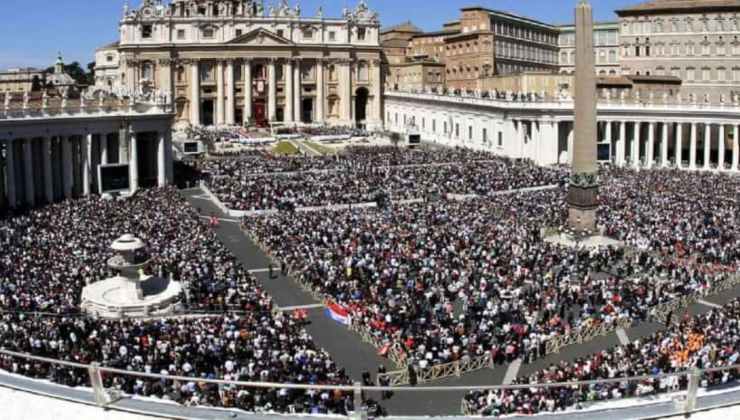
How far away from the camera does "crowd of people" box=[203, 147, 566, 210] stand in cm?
5769

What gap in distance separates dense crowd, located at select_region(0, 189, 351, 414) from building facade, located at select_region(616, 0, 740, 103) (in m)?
67.2

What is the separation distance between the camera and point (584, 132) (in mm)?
44844

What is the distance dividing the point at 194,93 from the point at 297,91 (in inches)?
555

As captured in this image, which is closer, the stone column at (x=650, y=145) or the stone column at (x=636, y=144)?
the stone column at (x=650, y=145)

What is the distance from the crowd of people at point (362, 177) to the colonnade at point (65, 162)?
560 cm

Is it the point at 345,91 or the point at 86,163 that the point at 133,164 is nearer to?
the point at 86,163

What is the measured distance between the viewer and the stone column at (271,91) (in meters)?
116

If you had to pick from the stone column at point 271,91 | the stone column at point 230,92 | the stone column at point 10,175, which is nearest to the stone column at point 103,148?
the stone column at point 10,175

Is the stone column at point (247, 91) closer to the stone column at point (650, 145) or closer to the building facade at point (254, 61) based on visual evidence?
the building facade at point (254, 61)

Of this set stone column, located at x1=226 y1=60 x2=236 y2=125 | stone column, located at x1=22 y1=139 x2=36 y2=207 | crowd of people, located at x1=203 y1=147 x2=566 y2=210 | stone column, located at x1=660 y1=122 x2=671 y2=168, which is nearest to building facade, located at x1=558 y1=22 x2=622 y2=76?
stone column, located at x1=660 y1=122 x2=671 y2=168

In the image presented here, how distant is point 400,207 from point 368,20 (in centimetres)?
7203

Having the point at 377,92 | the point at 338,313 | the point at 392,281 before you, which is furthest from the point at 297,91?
the point at 338,313

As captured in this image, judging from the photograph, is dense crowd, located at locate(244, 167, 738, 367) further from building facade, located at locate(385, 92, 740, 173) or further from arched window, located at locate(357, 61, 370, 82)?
arched window, located at locate(357, 61, 370, 82)

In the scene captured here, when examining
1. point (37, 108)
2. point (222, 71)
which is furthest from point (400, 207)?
point (222, 71)
